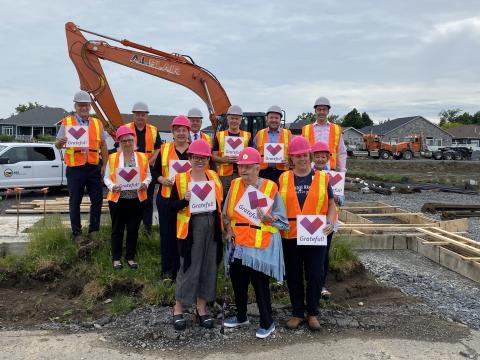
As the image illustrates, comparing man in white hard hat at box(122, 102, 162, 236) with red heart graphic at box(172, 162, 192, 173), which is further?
man in white hard hat at box(122, 102, 162, 236)

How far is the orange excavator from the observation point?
1327 centimetres

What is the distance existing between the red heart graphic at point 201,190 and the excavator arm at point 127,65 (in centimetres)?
970

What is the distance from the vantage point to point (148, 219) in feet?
22.9

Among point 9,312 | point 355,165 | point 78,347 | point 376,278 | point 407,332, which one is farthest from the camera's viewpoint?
point 355,165

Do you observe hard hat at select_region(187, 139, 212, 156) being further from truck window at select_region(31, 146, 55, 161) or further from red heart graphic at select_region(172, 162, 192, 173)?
truck window at select_region(31, 146, 55, 161)

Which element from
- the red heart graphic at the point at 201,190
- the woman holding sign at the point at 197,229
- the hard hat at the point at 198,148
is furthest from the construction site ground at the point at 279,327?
the hard hat at the point at 198,148

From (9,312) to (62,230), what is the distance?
162 centimetres

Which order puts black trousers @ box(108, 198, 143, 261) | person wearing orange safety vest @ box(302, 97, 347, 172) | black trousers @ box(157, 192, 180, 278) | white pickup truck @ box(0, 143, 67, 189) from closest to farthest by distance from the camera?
black trousers @ box(157, 192, 180, 278), black trousers @ box(108, 198, 143, 261), person wearing orange safety vest @ box(302, 97, 347, 172), white pickup truck @ box(0, 143, 67, 189)

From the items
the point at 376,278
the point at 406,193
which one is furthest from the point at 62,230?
the point at 406,193

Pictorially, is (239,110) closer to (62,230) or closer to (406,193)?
(62,230)

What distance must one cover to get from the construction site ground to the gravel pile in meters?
0.02

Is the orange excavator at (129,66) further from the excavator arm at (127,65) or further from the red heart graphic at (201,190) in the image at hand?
the red heart graphic at (201,190)

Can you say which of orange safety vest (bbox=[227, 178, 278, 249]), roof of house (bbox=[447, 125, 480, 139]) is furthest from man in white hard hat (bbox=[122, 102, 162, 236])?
roof of house (bbox=[447, 125, 480, 139])

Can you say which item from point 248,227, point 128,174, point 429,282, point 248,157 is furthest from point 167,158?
point 429,282
